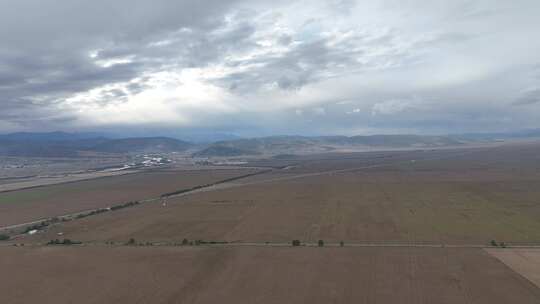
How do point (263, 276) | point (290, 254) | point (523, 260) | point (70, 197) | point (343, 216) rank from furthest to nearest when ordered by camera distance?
1. point (70, 197)
2. point (343, 216)
3. point (290, 254)
4. point (523, 260)
5. point (263, 276)

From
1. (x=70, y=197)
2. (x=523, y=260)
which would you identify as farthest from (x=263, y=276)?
(x=70, y=197)

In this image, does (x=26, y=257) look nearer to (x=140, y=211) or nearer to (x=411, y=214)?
(x=140, y=211)

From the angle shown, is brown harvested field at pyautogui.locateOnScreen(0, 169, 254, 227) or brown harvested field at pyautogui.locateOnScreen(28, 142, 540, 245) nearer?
brown harvested field at pyautogui.locateOnScreen(28, 142, 540, 245)

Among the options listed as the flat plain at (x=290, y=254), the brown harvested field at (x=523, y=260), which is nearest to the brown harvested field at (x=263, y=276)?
the flat plain at (x=290, y=254)

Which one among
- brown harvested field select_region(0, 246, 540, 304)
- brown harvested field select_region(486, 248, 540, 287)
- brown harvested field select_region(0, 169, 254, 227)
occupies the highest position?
brown harvested field select_region(486, 248, 540, 287)

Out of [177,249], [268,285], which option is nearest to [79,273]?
[177,249]

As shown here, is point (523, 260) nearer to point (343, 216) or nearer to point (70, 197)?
point (343, 216)

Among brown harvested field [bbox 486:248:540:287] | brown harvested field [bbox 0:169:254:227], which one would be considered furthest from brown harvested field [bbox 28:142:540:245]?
brown harvested field [bbox 0:169:254:227]

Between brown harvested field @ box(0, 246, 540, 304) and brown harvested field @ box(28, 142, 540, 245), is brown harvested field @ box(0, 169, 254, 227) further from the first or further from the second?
brown harvested field @ box(0, 246, 540, 304)
